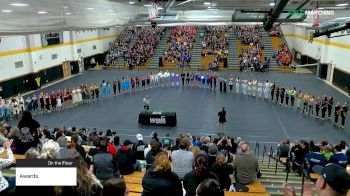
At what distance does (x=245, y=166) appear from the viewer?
20.9 feet

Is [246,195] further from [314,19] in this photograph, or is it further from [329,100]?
[329,100]

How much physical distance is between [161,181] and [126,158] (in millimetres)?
3236

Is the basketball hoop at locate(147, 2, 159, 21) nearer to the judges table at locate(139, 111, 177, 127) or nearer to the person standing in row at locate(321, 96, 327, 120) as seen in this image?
the judges table at locate(139, 111, 177, 127)

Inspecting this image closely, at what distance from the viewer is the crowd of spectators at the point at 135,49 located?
41.8 meters

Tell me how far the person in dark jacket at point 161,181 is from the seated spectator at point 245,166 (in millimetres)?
2409

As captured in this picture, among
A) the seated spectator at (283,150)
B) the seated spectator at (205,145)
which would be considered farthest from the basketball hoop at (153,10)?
the seated spectator at (283,150)

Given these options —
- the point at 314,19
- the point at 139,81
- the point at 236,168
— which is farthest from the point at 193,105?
the point at 236,168

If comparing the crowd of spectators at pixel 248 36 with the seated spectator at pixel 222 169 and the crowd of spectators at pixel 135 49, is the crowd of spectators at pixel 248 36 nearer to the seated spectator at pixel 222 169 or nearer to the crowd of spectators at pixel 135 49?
the crowd of spectators at pixel 135 49

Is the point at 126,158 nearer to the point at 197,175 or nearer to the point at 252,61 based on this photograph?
the point at 197,175

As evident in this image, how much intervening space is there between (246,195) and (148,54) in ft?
127

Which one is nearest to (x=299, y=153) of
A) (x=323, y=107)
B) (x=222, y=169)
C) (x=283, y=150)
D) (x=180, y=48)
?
(x=283, y=150)

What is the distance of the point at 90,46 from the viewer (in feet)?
135

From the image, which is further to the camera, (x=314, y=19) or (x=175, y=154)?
(x=314, y=19)

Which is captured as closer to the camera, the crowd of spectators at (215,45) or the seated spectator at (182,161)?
the seated spectator at (182,161)
